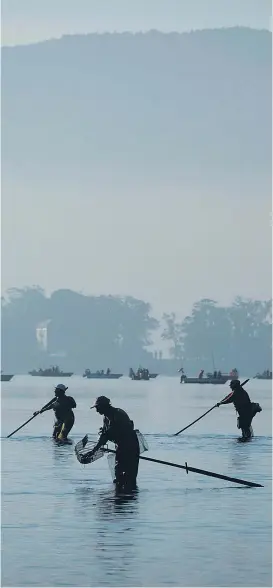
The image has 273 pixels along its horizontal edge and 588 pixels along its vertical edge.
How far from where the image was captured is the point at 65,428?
142 ft

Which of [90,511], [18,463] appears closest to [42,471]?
[18,463]

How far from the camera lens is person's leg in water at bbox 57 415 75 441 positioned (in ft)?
139

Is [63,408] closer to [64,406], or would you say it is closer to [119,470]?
[64,406]

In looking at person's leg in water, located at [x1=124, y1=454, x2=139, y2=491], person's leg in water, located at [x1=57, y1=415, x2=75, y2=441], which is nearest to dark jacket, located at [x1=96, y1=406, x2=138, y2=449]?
person's leg in water, located at [x1=124, y1=454, x2=139, y2=491]

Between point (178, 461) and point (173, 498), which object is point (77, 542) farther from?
point (178, 461)

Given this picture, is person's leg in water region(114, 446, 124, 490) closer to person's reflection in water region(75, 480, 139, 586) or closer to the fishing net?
person's reflection in water region(75, 480, 139, 586)

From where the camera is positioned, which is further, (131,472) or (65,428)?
(65,428)

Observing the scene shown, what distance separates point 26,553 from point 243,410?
23297mm

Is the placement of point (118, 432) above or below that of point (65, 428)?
below

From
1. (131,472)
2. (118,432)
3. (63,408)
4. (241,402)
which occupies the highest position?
(241,402)

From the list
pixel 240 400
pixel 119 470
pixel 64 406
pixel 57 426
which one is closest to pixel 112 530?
pixel 119 470

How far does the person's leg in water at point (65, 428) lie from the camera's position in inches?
1673

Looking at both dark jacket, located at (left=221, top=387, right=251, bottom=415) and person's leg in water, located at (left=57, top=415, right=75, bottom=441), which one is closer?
person's leg in water, located at (left=57, top=415, right=75, bottom=441)

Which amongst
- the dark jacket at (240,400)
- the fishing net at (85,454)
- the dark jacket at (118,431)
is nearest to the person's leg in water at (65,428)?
the dark jacket at (240,400)
